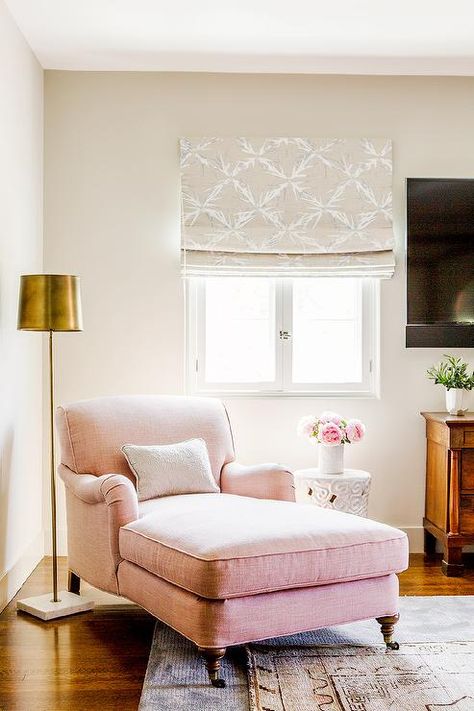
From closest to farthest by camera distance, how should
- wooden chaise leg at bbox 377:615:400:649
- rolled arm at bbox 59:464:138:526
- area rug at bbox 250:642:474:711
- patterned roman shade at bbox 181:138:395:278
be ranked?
area rug at bbox 250:642:474:711 < wooden chaise leg at bbox 377:615:400:649 < rolled arm at bbox 59:464:138:526 < patterned roman shade at bbox 181:138:395:278

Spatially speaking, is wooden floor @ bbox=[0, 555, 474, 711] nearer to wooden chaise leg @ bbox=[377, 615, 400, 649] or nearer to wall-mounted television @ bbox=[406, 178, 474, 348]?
wooden chaise leg @ bbox=[377, 615, 400, 649]

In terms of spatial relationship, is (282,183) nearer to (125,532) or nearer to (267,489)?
(267,489)

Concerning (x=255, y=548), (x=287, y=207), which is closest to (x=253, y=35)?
(x=287, y=207)

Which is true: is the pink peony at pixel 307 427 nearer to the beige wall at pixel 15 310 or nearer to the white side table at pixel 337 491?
the white side table at pixel 337 491

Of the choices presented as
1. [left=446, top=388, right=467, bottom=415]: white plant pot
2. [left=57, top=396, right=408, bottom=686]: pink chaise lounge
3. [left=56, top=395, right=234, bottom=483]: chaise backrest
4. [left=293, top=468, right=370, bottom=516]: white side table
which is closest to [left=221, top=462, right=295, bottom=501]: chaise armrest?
[left=57, top=396, right=408, bottom=686]: pink chaise lounge

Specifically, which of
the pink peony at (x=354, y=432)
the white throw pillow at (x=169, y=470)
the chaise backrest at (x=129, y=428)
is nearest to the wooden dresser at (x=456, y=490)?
the pink peony at (x=354, y=432)

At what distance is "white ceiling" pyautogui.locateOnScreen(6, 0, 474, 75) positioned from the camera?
3.77m

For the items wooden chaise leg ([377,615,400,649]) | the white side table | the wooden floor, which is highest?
the white side table

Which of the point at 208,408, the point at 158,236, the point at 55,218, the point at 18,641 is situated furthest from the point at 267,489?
the point at 55,218

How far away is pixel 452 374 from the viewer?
173 inches

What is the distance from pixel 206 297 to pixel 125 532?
171 centimetres

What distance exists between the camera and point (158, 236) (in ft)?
14.8

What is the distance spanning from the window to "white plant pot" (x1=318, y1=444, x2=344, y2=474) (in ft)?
1.41

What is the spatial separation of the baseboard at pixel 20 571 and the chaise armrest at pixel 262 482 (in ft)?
3.33
